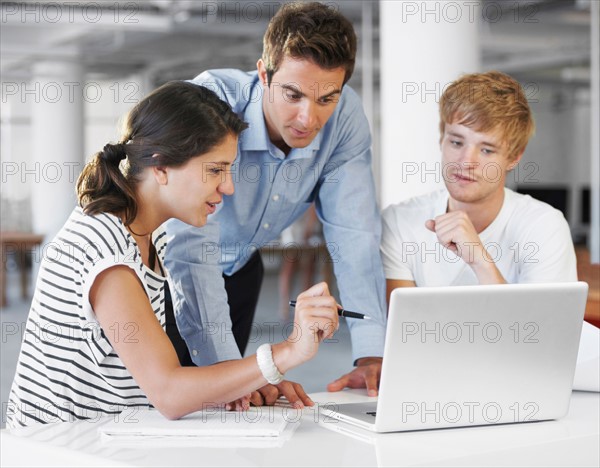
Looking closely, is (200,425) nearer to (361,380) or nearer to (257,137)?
(361,380)

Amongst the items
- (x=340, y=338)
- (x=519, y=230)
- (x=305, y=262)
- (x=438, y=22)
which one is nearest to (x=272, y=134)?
(x=519, y=230)

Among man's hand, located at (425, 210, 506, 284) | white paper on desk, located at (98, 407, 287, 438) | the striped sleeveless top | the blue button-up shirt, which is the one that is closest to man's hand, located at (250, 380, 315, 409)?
white paper on desk, located at (98, 407, 287, 438)

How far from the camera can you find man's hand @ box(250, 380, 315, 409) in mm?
1772

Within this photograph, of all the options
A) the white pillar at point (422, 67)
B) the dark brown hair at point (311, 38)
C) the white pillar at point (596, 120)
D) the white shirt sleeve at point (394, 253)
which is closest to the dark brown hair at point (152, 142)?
the dark brown hair at point (311, 38)

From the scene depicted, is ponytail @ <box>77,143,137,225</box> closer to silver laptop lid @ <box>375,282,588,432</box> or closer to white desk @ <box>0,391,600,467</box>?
white desk @ <box>0,391,600,467</box>

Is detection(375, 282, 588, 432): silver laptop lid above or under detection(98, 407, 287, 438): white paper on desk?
above

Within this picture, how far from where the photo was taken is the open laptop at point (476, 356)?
146 cm

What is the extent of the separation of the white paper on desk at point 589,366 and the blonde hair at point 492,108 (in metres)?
0.59

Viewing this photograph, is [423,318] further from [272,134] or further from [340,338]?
[340,338]

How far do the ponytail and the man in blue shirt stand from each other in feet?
1.27

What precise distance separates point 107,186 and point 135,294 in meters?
0.28

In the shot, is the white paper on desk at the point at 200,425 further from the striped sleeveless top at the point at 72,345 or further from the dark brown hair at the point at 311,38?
the dark brown hair at the point at 311,38

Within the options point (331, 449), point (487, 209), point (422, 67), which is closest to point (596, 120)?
point (422, 67)

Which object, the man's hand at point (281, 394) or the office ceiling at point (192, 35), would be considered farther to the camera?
the office ceiling at point (192, 35)
